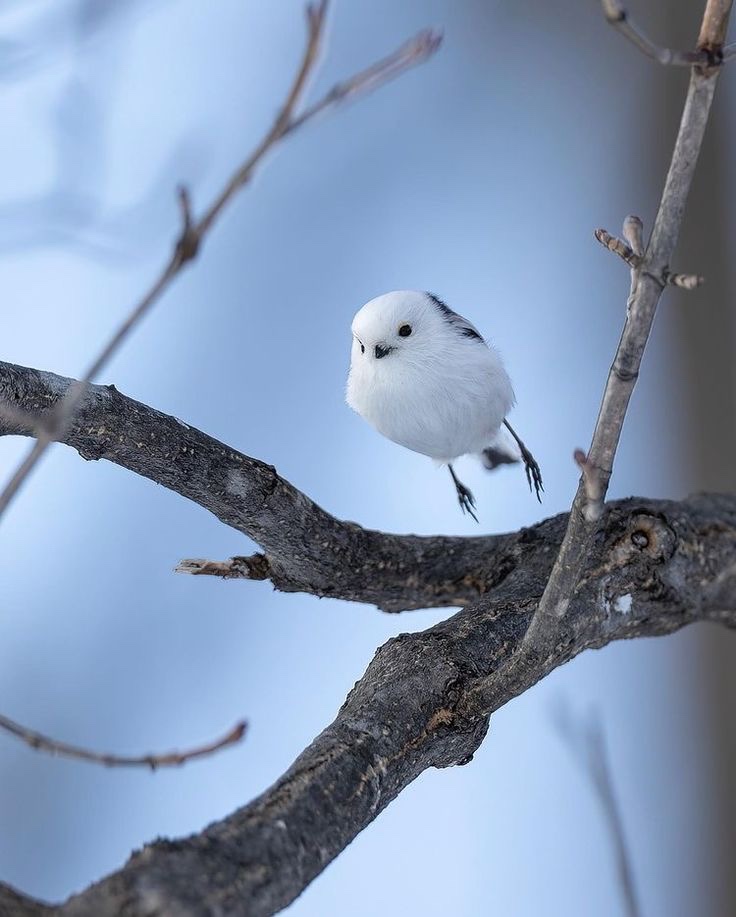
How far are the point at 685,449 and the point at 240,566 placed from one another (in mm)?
1136

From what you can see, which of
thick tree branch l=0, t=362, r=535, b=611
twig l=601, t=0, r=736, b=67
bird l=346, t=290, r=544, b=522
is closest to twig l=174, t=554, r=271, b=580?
thick tree branch l=0, t=362, r=535, b=611

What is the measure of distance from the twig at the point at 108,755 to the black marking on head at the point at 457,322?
825 millimetres

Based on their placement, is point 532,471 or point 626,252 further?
point 532,471

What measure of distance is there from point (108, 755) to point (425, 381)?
0.75 m

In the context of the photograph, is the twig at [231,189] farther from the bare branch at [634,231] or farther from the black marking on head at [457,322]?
the black marking on head at [457,322]

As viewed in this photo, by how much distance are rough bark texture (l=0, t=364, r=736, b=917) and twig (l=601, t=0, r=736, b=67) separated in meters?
0.35

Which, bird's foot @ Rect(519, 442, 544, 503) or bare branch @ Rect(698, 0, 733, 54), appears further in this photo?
bird's foot @ Rect(519, 442, 544, 503)

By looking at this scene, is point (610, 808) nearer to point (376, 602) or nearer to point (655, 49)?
point (376, 602)

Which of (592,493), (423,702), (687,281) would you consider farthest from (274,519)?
(687,281)

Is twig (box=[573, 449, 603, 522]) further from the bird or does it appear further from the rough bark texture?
the bird

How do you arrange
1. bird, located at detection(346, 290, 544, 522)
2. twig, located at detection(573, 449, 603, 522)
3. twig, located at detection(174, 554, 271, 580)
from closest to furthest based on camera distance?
twig, located at detection(573, 449, 603, 522)
twig, located at detection(174, 554, 271, 580)
bird, located at detection(346, 290, 544, 522)

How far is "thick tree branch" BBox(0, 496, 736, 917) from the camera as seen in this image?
0.49 m

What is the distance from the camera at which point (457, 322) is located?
1.24m

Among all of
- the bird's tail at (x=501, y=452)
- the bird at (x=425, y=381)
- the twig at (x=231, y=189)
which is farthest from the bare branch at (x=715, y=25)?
the bird's tail at (x=501, y=452)
